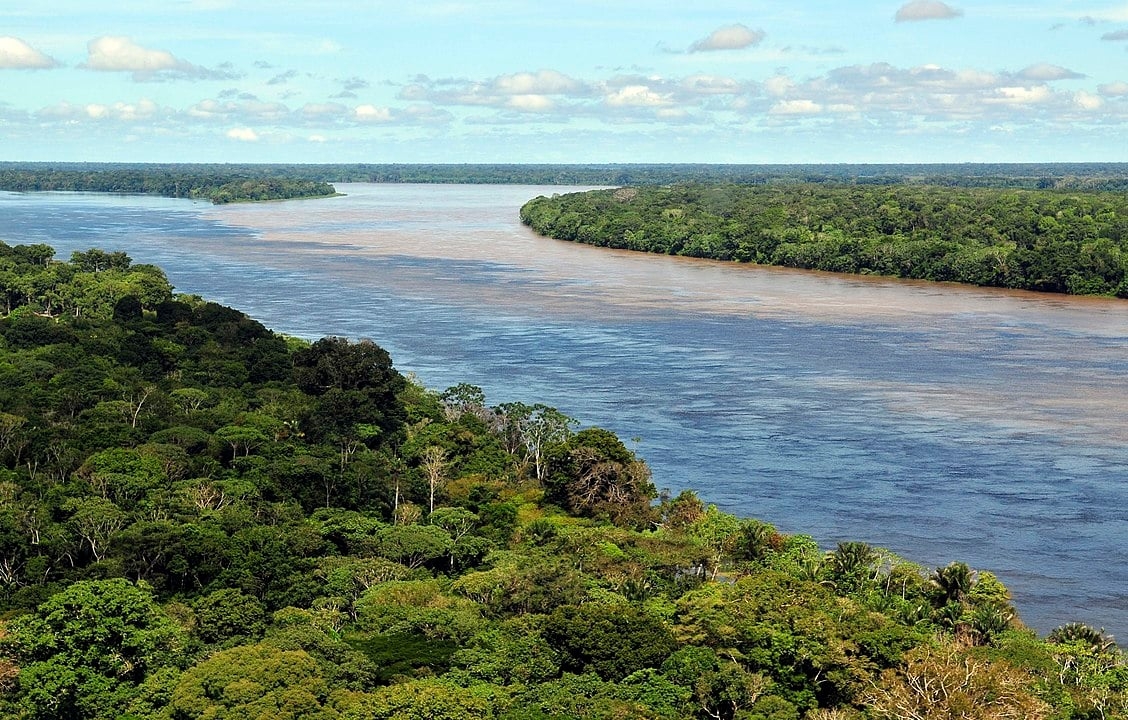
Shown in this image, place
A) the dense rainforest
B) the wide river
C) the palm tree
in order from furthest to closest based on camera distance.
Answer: the wide river, the palm tree, the dense rainforest

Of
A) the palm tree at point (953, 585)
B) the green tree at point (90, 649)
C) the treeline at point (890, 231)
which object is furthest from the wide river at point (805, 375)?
the green tree at point (90, 649)

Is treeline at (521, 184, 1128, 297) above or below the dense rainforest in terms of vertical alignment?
above

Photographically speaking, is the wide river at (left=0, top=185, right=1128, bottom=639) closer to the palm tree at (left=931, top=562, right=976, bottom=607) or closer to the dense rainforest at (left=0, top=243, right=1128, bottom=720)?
the palm tree at (left=931, top=562, right=976, bottom=607)

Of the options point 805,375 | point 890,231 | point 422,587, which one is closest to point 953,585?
point 422,587

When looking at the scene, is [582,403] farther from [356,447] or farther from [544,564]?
[544,564]

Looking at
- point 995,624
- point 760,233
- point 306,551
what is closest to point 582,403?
point 306,551

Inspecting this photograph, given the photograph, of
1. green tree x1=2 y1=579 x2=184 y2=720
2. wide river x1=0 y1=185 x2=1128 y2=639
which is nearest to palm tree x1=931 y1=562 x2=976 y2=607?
wide river x1=0 y1=185 x2=1128 y2=639

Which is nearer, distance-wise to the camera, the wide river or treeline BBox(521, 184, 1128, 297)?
the wide river

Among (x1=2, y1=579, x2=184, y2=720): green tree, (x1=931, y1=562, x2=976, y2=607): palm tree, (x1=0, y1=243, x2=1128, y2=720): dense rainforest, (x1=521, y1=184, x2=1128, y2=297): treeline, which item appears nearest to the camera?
(x1=0, y1=243, x2=1128, y2=720): dense rainforest

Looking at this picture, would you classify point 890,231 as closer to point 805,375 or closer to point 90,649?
point 805,375
